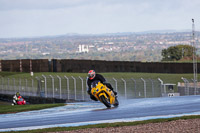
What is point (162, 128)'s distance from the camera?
11.9 meters

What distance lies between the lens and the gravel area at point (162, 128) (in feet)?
37.5

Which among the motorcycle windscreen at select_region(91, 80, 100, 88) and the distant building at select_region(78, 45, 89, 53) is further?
the distant building at select_region(78, 45, 89, 53)

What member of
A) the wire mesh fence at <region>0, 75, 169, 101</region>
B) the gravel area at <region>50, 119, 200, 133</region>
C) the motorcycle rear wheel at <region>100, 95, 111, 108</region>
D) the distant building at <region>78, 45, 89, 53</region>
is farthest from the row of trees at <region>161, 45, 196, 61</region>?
the gravel area at <region>50, 119, 200, 133</region>

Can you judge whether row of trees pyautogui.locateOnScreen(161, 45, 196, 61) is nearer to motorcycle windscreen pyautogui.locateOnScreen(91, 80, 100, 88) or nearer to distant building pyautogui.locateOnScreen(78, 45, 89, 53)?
distant building pyautogui.locateOnScreen(78, 45, 89, 53)

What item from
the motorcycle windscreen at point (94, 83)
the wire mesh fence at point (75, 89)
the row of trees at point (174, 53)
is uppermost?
the motorcycle windscreen at point (94, 83)

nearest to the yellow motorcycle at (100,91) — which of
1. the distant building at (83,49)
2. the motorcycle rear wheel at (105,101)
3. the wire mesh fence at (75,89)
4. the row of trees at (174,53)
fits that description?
the motorcycle rear wheel at (105,101)

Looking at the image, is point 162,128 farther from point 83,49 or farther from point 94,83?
point 83,49

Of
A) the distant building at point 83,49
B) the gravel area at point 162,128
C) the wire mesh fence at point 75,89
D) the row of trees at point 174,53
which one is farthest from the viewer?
the distant building at point 83,49

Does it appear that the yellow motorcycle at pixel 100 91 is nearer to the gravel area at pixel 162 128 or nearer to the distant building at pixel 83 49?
the gravel area at pixel 162 128

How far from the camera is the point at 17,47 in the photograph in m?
149

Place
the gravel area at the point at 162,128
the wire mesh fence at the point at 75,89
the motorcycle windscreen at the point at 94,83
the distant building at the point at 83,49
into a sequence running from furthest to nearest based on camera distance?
the distant building at the point at 83,49 < the wire mesh fence at the point at 75,89 < the motorcycle windscreen at the point at 94,83 < the gravel area at the point at 162,128

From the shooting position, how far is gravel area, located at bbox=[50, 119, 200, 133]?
450 inches

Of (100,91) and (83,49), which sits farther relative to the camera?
(83,49)

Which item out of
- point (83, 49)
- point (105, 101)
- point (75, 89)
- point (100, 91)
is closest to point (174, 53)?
point (83, 49)
